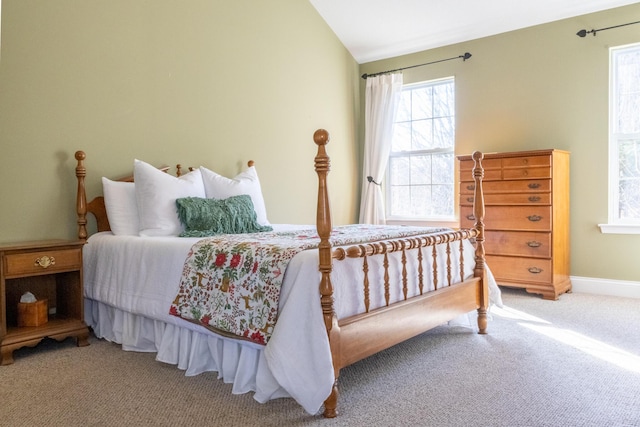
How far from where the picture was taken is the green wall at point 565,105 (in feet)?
13.6

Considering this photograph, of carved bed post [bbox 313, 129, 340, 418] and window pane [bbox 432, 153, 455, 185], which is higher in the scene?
window pane [bbox 432, 153, 455, 185]

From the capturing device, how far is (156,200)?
310 cm

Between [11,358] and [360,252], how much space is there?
1996mm

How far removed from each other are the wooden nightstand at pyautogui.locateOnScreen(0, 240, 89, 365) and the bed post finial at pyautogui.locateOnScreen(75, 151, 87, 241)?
10.0 inches

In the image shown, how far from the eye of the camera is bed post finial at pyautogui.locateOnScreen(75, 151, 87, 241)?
3100 millimetres

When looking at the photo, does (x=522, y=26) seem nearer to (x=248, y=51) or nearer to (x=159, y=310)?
(x=248, y=51)

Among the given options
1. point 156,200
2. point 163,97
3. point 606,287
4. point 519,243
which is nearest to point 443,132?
point 519,243

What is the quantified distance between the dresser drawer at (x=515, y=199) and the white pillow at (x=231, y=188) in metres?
1.99

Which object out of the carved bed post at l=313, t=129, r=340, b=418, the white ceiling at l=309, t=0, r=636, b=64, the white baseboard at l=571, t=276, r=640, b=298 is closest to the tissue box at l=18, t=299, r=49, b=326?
the carved bed post at l=313, t=129, r=340, b=418

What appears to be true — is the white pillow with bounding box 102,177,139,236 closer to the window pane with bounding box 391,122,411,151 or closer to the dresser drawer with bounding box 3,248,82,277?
the dresser drawer with bounding box 3,248,82,277

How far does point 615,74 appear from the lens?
4164 mm

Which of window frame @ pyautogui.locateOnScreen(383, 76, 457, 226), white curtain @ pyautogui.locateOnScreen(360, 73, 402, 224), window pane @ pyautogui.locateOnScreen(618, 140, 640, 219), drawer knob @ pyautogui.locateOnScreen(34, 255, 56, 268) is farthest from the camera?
white curtain @ pyautogui.locateOnScreen(360, 73, 402, 224)

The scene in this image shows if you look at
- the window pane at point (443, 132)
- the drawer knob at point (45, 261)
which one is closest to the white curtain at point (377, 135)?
the window pane at point (443, 132)

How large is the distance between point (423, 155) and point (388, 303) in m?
3.27
